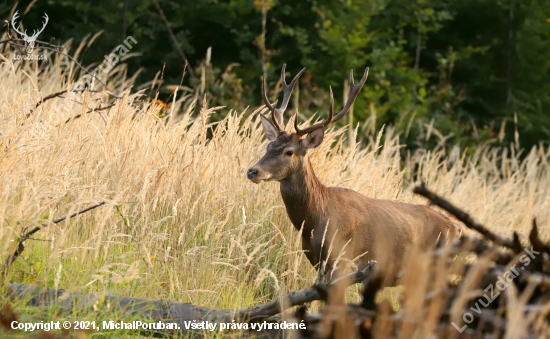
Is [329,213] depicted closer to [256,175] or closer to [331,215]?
[331,215]

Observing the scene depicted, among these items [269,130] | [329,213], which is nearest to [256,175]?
[329,213]

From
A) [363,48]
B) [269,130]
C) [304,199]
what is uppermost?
[363,48]

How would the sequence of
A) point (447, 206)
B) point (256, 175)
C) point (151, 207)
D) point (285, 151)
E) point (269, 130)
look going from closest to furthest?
point (447, 206), point (256, 175), point (285, 151), point (151, 207), point (269, 130)

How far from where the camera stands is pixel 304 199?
445 cm

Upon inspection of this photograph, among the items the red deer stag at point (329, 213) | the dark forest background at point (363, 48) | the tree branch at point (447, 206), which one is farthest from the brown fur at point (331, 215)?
the dark forest background at point (363, 48)

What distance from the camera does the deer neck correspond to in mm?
4418

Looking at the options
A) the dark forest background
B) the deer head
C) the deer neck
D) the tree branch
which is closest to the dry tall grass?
the deer neck

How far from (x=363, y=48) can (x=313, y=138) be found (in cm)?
992

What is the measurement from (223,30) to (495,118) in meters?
7.37

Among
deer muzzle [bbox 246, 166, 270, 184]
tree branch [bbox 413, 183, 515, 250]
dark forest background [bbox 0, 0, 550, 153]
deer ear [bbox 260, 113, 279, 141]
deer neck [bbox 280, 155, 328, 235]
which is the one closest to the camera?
tree branch [bbox 413, 183, 515, 250]

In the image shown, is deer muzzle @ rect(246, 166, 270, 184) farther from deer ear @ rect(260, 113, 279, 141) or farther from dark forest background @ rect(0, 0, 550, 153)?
dark forest background @ rect(0, 0, 550, 153)

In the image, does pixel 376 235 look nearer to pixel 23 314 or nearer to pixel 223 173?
pixel 223 173

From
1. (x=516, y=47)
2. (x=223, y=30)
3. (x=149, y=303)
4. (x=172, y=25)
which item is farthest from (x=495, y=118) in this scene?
(x=149, y=303)

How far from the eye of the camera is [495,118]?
48.9 ft
